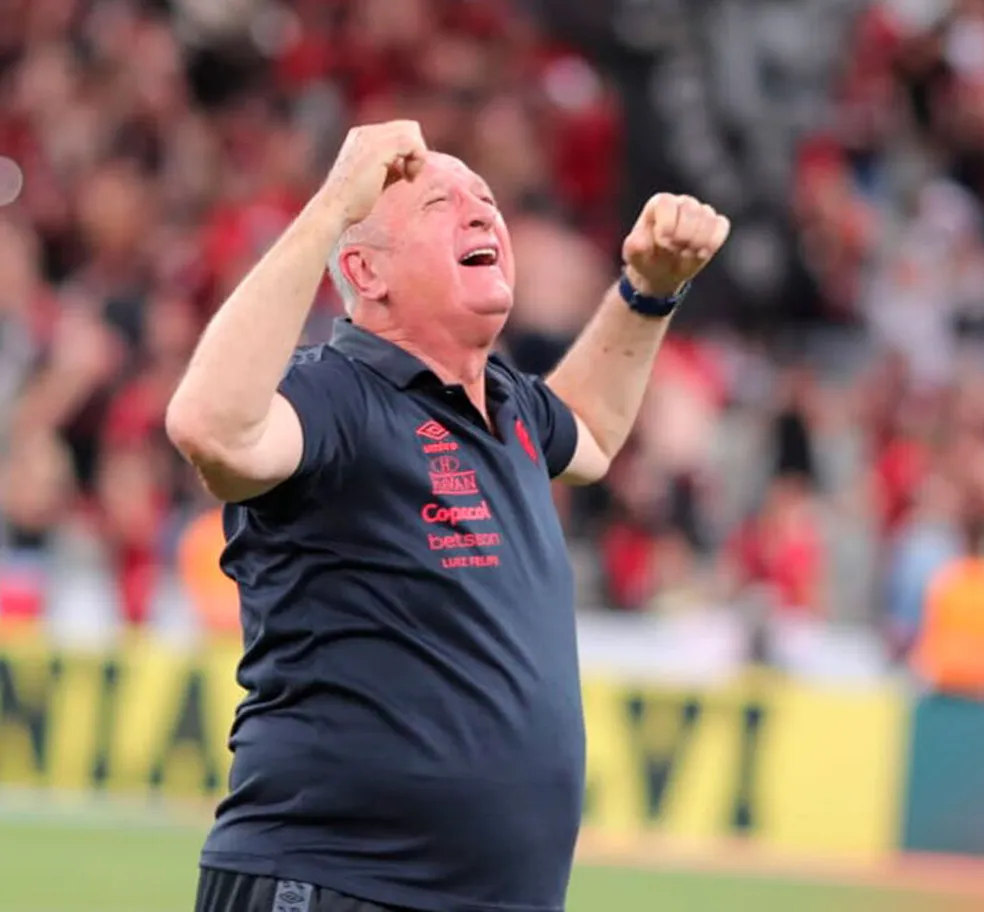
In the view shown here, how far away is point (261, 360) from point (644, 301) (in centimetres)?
130

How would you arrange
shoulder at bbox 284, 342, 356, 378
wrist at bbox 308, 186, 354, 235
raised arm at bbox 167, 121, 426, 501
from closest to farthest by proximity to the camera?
1. raised arm at bbox 167, 121, 426, 501
2. wrist at bbox 308, 186, 354, 235
3. shoulder at bbox 284, 342, 356, 378

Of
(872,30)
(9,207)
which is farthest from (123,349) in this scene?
(872,30)

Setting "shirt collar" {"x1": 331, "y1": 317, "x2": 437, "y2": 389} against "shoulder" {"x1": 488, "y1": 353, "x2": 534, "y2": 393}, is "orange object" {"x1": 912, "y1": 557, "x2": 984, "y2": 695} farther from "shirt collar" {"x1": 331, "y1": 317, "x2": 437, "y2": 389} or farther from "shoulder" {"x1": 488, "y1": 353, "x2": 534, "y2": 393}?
"shirt collar" {"x1": 331, "y1": 317, "x2": 437, "y2": 389}

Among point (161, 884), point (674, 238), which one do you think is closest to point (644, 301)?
point (674, 238)

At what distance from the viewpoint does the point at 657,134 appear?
1530 cm

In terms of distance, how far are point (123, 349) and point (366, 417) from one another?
28.6 feet

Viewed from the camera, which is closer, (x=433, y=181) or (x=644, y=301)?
(x=433, y=181)

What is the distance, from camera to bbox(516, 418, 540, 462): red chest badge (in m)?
4.56

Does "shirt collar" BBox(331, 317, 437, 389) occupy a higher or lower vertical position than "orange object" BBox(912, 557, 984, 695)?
higher

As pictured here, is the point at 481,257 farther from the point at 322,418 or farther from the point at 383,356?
the point at 322,418

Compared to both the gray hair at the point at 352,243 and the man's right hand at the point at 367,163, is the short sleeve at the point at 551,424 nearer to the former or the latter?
the gray hair at the point at 352,243

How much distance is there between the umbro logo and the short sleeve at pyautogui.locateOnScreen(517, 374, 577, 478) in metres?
0.46

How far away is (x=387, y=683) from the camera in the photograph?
13.7 feet

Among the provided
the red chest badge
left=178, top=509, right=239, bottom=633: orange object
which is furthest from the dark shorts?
left=178, top=509, right=239, bottom=633: orange object
